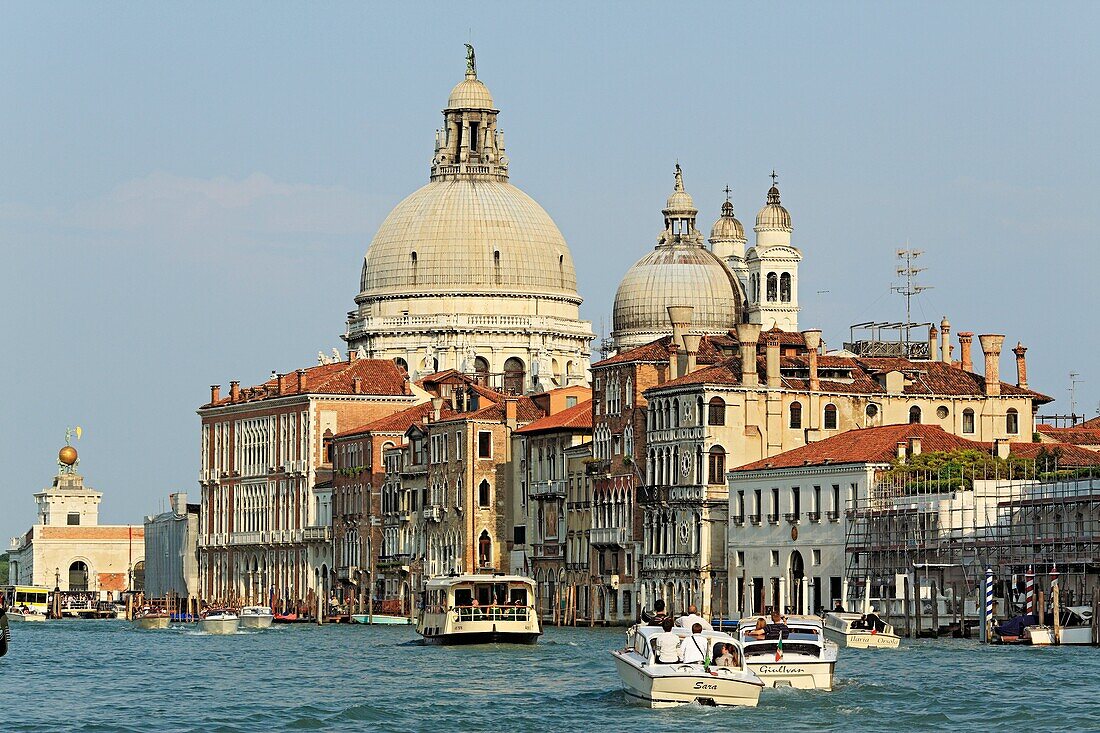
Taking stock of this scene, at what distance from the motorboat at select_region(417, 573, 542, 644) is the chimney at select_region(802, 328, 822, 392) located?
21590mm

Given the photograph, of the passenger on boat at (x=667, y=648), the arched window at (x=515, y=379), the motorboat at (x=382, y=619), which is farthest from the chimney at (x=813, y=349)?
the passenger on boat at (x=667, y=648)

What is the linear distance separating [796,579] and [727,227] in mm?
55876

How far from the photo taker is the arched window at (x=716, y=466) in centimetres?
9638

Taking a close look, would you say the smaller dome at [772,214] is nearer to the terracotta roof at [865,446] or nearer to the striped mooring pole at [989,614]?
the terracotta roof at [865,446]

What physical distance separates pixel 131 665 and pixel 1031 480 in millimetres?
28362

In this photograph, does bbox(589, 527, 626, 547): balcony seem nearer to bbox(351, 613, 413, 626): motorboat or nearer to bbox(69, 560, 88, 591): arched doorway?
bbox(351, 613, 413, 626): motorboat

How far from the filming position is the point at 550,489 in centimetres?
10800

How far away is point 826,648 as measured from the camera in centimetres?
5519

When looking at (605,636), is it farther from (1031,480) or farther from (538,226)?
(538,226)

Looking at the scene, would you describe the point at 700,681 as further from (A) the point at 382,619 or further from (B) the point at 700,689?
(A) the point at 382,619

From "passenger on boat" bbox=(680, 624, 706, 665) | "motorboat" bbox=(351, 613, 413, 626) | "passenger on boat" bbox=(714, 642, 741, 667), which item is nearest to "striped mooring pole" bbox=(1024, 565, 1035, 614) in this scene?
"passenger on boat" bbox=(714, 642, 741, 667)

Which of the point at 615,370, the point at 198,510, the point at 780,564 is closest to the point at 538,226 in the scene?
the point at 198,510

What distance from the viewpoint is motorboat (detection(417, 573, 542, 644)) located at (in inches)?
3036

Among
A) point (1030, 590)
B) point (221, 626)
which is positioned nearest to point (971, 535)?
point (1030, 590)
